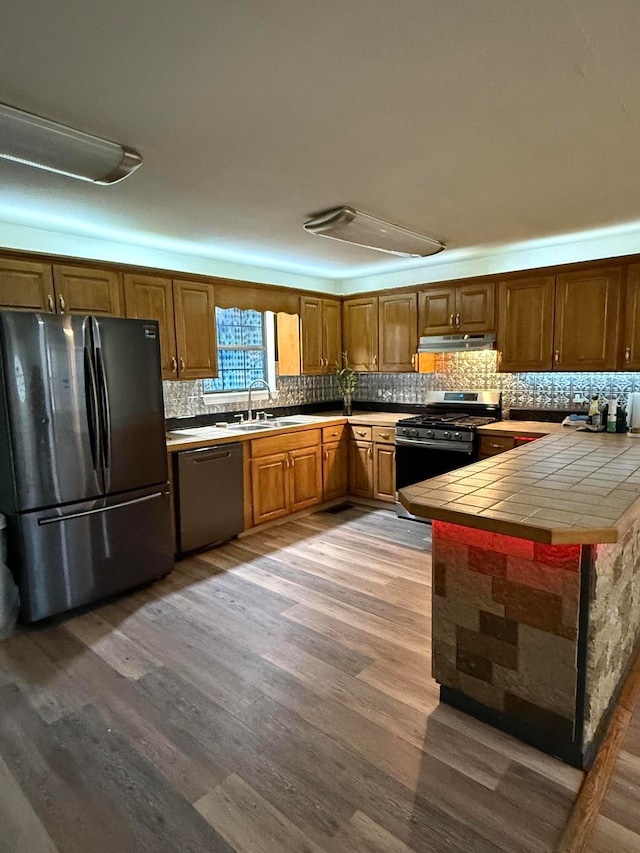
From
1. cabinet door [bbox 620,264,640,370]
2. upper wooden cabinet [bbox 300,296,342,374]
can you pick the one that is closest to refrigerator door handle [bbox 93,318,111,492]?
upper wooden cabinet [bbox 300,296,342,374]

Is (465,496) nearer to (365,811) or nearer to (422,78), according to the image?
(365,811)

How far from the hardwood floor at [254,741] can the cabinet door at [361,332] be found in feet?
9.28

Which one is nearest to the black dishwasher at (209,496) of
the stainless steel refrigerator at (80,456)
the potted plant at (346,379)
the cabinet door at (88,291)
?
the stainless steel refrigerator at (80,456)

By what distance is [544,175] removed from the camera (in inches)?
98.8

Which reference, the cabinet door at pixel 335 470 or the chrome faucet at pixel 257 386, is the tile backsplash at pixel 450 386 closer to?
the chrome faucet at pixel 257 386

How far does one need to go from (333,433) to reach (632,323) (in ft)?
8.87

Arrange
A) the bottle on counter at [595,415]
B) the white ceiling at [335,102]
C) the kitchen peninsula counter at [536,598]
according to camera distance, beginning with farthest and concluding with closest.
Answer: the bottle on counter at [595,415], the kitchen peninsula counter at [536,598], the white ceiling at [335,102]

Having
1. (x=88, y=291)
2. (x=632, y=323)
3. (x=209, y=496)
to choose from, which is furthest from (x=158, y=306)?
(x=632, y=323)

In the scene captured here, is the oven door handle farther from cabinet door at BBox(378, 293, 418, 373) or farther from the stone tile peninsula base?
the stone tile peninsula base

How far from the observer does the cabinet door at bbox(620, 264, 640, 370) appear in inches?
145

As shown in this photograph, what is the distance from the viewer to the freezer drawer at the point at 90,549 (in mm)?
2797

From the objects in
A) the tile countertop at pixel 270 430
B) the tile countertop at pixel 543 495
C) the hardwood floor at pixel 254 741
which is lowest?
the hardwood floor at pixel 254 741

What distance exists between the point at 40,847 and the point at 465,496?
1838 mm

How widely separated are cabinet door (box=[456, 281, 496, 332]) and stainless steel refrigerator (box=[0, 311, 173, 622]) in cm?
277
